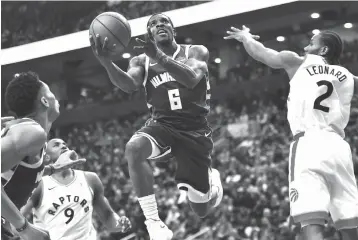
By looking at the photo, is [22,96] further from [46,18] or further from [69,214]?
[46,18]

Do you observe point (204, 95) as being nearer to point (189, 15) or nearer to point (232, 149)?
point (232, 149)

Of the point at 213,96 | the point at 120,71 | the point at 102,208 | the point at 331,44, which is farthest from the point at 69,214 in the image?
the point at 213,96

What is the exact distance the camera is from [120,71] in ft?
18.5

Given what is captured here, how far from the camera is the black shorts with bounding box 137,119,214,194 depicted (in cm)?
607

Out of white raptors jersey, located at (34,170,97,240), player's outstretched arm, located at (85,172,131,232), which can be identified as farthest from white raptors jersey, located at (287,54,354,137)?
white raptors jersey, located at (34,170,97,240)

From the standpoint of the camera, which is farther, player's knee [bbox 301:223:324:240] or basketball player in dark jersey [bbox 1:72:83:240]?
player's knee [bbox 301:223:324:240]

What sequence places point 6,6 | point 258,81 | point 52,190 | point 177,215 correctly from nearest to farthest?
1. point 52,190
2. point 177,215
3. point 258,81
4. point 6,6

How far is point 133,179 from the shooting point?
18.7 feet

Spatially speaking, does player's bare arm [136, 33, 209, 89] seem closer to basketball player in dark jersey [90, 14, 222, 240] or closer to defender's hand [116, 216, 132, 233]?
basketball player in dark jersey [90, 14, 222, 240]

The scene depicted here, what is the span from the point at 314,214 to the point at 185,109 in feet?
5.39

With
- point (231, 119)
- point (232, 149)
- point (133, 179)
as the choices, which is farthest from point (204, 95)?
point (231, 119)

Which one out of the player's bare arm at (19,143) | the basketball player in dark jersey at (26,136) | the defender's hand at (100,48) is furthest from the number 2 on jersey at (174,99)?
the player's bare arm at (19,143)

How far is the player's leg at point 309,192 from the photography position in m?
5.21

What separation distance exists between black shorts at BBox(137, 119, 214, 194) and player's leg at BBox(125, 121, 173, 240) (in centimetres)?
16
